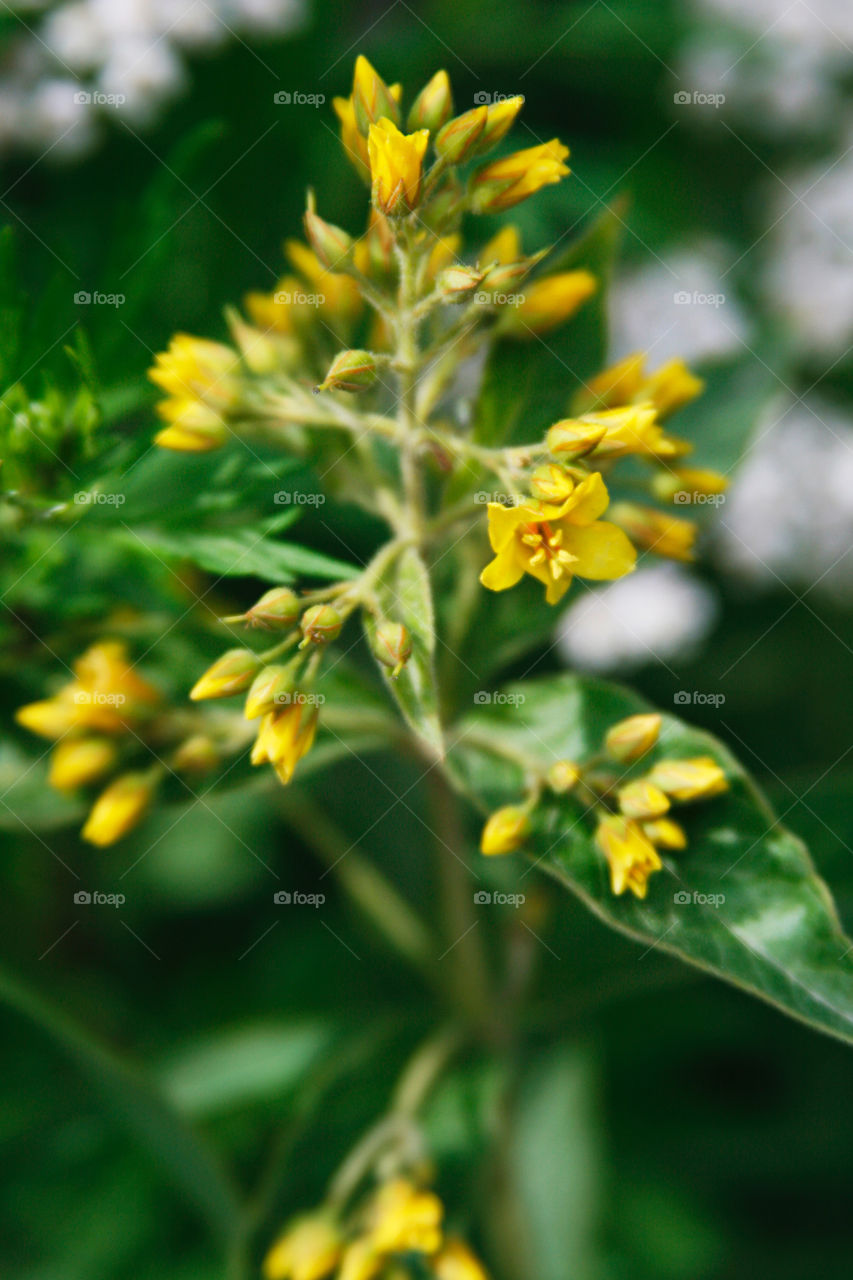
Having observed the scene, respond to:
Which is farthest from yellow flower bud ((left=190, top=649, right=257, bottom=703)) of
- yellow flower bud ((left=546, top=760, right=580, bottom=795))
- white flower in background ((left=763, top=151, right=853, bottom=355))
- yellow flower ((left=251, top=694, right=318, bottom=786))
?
white flower in background ((left=763, top=151, right=853, bottom=355))

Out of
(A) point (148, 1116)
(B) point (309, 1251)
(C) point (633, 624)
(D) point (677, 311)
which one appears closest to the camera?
(B) point (309, 1251)

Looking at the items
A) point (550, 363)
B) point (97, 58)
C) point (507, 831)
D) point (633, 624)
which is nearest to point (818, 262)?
point (633, 624)

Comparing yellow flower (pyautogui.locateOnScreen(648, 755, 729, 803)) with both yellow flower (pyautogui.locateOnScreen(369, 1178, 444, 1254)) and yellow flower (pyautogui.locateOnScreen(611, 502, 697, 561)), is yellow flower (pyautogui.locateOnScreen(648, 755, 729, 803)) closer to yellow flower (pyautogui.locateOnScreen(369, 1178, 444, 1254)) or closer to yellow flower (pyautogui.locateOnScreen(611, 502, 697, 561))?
yellow flower (pyautogui.locateOnScreen(611, 502, 697, 561))

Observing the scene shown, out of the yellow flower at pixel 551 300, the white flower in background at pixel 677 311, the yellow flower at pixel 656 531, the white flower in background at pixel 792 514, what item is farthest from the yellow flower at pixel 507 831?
the white flower in background at pixel 677 311

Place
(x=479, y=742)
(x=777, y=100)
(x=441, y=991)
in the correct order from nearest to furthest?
(x=479, y=742) → (x=441, y=991) → (x=777, y=100)

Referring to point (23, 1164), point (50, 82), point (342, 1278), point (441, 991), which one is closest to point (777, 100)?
point (50, 82)

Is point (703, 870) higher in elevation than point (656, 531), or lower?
lower

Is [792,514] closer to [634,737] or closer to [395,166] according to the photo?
[634,737]

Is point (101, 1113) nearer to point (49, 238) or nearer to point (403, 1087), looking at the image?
point (403, 1087)
